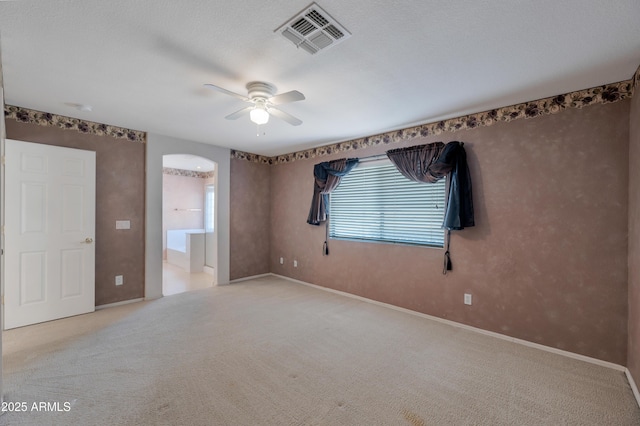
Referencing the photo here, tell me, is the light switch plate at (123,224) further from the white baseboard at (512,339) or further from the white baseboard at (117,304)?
the white baseboard at (512,339)

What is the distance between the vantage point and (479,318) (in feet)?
10.4

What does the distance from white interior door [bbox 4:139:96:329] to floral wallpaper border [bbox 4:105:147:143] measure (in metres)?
0.35

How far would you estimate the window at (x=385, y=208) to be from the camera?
11.9 feet

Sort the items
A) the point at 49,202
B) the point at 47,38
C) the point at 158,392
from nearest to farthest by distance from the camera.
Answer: the point at 47,38 → the point at 158,392 → the point at 49,202

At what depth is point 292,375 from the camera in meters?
2.30

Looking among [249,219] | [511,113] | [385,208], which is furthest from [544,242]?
[249,219]

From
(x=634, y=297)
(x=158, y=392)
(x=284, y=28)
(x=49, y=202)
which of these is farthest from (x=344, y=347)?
(x=49, y=202)

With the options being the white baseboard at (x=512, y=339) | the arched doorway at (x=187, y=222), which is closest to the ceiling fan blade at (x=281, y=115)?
the white baseboard at (x=512, y=339)

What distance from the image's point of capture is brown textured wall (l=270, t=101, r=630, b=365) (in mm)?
2494

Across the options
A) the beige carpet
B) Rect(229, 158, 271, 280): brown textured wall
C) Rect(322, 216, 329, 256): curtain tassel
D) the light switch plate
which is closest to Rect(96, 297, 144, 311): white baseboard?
the beige carpet

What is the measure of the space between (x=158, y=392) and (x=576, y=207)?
3.88m

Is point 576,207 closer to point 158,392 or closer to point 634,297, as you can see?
point 634,297

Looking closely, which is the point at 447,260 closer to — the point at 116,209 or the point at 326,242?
the point at 326,242

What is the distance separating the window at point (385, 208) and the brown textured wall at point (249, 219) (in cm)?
162
